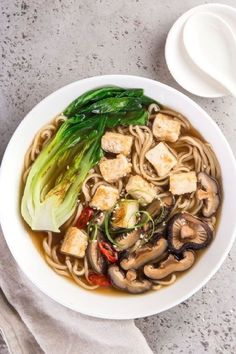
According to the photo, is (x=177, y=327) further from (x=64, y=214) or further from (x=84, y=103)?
(x=84, y=103)

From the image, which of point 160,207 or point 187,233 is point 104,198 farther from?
point 187,233

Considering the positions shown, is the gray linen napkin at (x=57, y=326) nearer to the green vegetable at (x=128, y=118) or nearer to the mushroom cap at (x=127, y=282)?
the mushroom cap at (x=127, y=282)

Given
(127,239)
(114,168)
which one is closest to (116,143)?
(114,168)

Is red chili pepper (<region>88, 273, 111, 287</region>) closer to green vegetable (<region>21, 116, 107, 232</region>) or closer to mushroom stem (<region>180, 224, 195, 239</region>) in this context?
green vegetable (<region>21, 116, 107, 232</region>)

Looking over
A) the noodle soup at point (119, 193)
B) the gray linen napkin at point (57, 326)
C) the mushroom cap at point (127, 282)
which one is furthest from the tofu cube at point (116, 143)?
the gray linen napkin at point (57, 326)

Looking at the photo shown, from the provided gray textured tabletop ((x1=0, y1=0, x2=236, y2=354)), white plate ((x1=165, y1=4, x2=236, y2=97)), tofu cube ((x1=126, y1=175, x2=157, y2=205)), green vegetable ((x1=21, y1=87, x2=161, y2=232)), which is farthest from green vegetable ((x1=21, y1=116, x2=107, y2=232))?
white plate ((x1=165, y1=4, x2=236, y2=97))

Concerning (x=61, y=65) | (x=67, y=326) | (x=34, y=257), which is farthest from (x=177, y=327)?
Result: (x=61, y=65)
